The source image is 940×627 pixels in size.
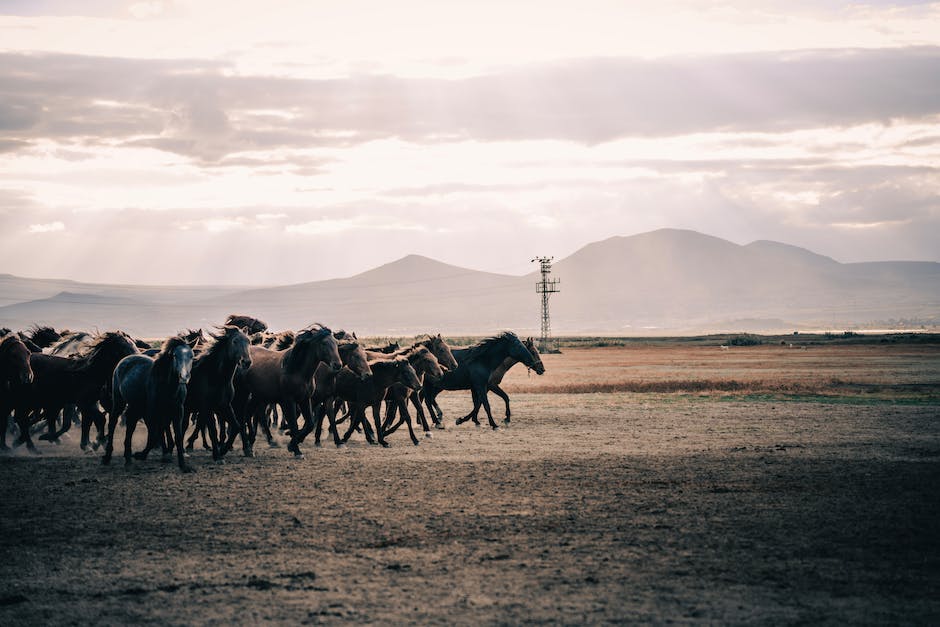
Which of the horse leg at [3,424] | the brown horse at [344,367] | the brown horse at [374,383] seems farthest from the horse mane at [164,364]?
the brown horse at [374,383]

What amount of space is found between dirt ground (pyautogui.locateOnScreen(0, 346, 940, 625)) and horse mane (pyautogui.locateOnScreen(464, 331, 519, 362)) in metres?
6.50

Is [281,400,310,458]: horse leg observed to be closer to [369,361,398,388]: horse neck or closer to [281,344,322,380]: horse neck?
[281,344,322,380]: horse neck

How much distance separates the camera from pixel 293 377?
19.3m

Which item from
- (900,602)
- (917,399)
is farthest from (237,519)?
(917,399)

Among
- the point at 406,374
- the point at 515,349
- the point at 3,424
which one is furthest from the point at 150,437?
the point at 515,349

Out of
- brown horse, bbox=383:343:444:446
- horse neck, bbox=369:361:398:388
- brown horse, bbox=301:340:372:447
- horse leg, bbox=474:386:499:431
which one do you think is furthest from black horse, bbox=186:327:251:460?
horse leg, bbox=474:386:499:431

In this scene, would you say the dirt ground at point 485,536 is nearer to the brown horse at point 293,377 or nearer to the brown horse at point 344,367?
the brown horse at point 293,377


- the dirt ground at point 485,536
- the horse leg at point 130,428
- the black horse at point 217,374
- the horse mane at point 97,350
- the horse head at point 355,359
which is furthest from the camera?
the horse head at point 355,359

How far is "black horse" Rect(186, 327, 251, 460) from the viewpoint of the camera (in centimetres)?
1792

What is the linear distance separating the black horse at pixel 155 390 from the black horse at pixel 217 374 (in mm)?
676

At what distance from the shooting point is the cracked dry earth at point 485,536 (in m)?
8.65

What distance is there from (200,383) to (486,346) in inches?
407

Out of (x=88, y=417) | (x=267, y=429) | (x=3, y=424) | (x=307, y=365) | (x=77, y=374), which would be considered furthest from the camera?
(x=267, y=429)

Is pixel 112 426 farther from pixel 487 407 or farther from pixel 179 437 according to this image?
pixel 487 407
